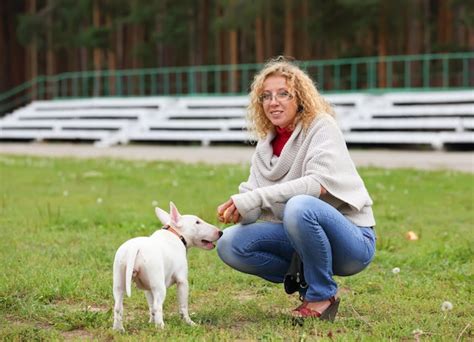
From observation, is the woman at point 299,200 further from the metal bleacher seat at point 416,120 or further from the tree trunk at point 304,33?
the tree trunk at point 304,33

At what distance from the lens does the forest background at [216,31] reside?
30.1 meters

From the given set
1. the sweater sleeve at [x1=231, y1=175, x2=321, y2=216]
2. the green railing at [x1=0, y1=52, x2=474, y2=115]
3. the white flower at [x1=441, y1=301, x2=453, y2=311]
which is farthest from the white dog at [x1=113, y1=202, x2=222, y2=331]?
the green railing at [x1=0, y1=52, x2=474, y2=115]

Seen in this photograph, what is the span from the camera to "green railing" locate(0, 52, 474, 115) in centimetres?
2759

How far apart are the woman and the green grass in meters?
0.26

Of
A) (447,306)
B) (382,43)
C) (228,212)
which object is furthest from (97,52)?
(447,306)

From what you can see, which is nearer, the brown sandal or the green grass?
the green grass

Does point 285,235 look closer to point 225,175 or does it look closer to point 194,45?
point 225,175

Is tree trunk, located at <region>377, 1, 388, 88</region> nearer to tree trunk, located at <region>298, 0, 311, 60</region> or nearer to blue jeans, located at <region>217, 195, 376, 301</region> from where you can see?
tree trunk, located at <region>298, 0, 311, 60</region>

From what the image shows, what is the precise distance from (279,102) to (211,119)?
22.9m

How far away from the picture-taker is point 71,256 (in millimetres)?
6789

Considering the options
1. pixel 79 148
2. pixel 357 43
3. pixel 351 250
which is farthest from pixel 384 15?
pixel 351 250

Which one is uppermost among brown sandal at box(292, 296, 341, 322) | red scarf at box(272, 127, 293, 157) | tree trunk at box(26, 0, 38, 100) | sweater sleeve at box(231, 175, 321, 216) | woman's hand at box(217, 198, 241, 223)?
tree trunk at box(26, 0, 38, 100)

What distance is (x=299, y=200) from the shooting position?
181 inches

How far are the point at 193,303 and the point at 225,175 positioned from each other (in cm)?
890
